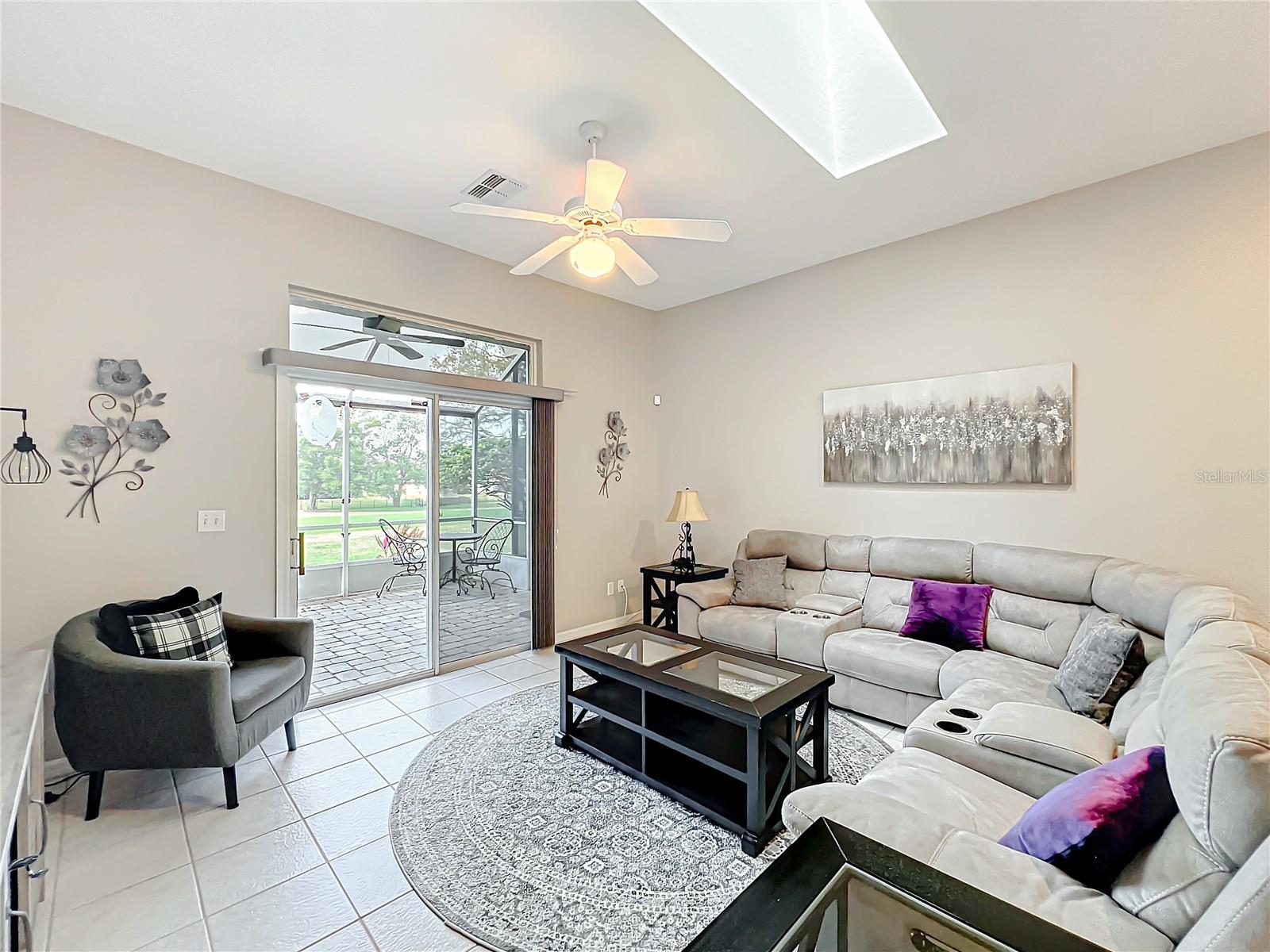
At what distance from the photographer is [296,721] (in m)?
3.33

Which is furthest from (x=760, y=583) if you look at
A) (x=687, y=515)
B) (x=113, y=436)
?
(x=113, y=436)

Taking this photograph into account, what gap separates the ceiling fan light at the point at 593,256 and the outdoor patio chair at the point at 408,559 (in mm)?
2415

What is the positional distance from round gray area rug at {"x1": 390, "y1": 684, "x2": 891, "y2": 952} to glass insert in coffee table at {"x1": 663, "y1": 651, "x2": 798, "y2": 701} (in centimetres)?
52

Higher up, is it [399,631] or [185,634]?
[185,634]

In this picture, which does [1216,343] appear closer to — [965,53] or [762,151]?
[965,53]

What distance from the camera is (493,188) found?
10.6ft

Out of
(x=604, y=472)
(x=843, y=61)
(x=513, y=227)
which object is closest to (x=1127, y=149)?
(x=843, y=61)

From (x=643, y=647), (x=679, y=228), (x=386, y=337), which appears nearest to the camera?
(x=679, y=228)

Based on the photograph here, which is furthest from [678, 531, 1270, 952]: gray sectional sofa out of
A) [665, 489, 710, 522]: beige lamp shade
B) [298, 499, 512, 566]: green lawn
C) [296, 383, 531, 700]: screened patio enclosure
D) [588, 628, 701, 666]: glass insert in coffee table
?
[298, 499, 512, 566]: green lawn

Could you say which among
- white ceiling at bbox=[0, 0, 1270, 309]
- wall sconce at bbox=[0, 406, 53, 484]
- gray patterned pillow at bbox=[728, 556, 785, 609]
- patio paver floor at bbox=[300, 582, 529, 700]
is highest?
white ceiling at bbox=[0, 0, 1270, 309]

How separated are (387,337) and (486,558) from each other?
1.83 m

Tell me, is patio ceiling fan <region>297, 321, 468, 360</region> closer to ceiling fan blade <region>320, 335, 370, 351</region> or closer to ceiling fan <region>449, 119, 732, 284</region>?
ceiling fan blade <region>320, 335, 370, 351</region>

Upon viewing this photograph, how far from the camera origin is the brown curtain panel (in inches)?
183

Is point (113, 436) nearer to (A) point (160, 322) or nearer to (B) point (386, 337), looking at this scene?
(A) point (160, 322)
